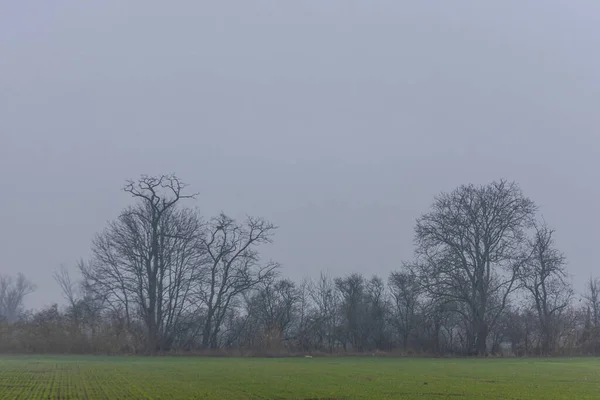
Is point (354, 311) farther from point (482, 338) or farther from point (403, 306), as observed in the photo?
point (482, 338)

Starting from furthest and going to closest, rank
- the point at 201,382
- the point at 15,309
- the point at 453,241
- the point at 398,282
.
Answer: the point at 15,309 < the point at 398,282 < the point at 453,241 < the point at 201,382

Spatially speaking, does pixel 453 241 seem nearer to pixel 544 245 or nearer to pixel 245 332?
pixel 544 245

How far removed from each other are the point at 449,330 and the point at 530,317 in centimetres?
726

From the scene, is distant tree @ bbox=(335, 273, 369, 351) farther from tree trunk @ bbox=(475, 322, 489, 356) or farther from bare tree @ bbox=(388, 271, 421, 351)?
tree trunk @ bbox=(475, 322, 489, 356)

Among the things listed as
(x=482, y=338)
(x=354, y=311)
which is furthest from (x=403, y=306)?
(x=482, y=338)

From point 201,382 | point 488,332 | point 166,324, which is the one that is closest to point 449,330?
point 488,332

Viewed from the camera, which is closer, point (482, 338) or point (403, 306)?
point (482, 338)

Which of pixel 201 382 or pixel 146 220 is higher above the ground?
pixel 146 220

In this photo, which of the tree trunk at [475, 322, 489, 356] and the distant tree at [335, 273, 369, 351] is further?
the distant tree at [335, 273, 369, 351]

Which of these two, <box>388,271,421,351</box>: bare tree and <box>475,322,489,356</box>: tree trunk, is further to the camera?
<box>388,271,421,351</box>: bare tree

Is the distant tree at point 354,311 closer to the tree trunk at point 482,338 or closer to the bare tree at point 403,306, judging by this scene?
the bare tree at point 403,306

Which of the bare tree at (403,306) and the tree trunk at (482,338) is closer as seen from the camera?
the tree trunk at (482,338)

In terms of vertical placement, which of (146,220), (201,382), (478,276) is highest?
(146,220)

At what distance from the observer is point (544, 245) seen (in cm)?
5278
